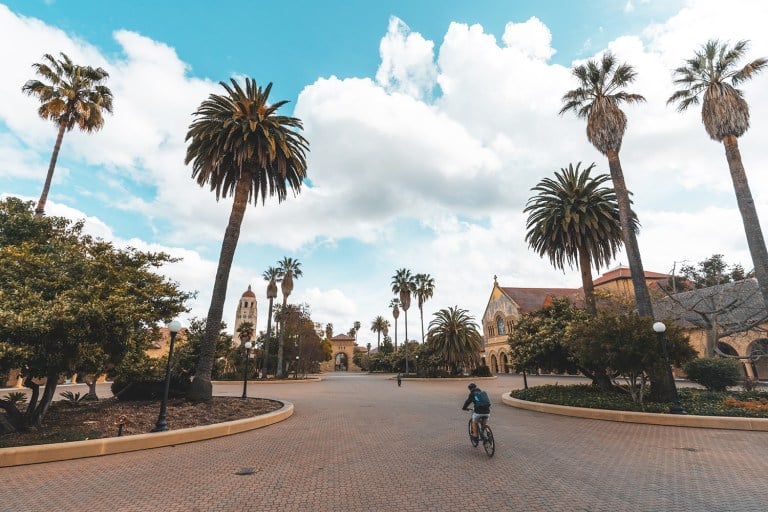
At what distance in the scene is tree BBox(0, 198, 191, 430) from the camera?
8484 millimetres

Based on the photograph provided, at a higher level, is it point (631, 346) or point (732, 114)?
point (732, 114)

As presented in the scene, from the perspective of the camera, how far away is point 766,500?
5.46m

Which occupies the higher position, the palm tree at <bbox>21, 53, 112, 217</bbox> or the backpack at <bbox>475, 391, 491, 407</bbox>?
the palm tree at <bbox>21, 53, 112, 217</bbox>

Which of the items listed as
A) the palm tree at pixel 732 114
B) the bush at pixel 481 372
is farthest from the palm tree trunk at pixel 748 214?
the bush at pixel 481 372

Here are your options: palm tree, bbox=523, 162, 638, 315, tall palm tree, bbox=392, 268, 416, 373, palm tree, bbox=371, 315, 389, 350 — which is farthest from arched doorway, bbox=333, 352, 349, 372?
palm tree, bbox=523, 162, 638, 315

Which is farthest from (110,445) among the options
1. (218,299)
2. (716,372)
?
(716,372)

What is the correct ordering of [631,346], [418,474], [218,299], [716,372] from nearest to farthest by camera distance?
[418,474] → [631,346] → [218,299] → [716,372]

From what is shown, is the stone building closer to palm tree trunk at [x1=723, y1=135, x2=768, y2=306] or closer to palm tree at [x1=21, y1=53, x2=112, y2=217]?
palm tree at [x1=21, y1=53, x2=112, y2=217]

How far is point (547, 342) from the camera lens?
1833 centimetres

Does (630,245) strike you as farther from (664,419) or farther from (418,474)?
(418,474)

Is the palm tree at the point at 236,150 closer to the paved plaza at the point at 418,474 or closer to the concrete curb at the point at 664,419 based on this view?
the paved plaza at the point at 418,474

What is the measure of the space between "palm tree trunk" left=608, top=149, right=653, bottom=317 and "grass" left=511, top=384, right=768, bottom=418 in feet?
12.2

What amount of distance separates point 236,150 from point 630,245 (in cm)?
1894

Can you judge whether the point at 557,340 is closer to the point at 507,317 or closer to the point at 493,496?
the point at 493,496
